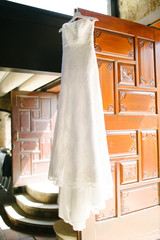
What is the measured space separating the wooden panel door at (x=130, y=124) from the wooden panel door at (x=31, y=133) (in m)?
2.89

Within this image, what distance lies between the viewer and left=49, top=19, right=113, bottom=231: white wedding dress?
4.78 ft

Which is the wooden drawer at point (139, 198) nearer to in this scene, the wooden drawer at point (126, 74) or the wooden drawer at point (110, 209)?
the wooden drawer at point (110, 209)

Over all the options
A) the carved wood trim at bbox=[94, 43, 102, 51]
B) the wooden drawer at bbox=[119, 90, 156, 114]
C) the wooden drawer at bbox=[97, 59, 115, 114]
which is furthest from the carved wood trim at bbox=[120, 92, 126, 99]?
the carved wood trim at bbox=[94, 43, 102, 51]

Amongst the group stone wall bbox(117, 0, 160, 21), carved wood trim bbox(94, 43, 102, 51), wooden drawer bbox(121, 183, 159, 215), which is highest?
stone wall bbox(117, 0, 160, 21)

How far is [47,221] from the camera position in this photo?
3.36 m

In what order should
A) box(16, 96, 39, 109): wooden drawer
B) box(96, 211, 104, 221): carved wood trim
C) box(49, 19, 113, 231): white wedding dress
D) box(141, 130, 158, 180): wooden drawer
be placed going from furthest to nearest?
box(16, 96, 39, 109): wooden drawer
box(141, 130, 158, 180): wooden drawer
box(96, 211, 104, 221): carved wood trim
box(49, 19, 113, 231): white wedding dress

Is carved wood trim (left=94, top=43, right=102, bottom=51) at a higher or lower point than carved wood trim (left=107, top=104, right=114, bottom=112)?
higher

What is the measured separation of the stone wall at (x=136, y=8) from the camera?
2182mm

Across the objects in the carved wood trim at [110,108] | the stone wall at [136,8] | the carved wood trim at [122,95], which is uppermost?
the stone wall at [136,8]

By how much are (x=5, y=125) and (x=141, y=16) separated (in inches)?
278

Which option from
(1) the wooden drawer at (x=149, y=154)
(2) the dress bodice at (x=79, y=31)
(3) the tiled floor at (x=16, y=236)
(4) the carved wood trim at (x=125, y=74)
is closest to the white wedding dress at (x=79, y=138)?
(2) the dress bodice at (x=79, y=31)

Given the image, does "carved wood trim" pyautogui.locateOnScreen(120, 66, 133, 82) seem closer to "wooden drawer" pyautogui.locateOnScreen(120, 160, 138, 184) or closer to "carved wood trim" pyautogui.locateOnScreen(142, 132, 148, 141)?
"carved wood trim" pyautogui.locateOnScreen(142, 132, 148, 141)

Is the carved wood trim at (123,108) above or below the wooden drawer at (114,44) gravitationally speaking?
below

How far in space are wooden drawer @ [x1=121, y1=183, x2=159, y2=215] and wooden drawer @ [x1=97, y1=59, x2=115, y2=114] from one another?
31.0 inches
